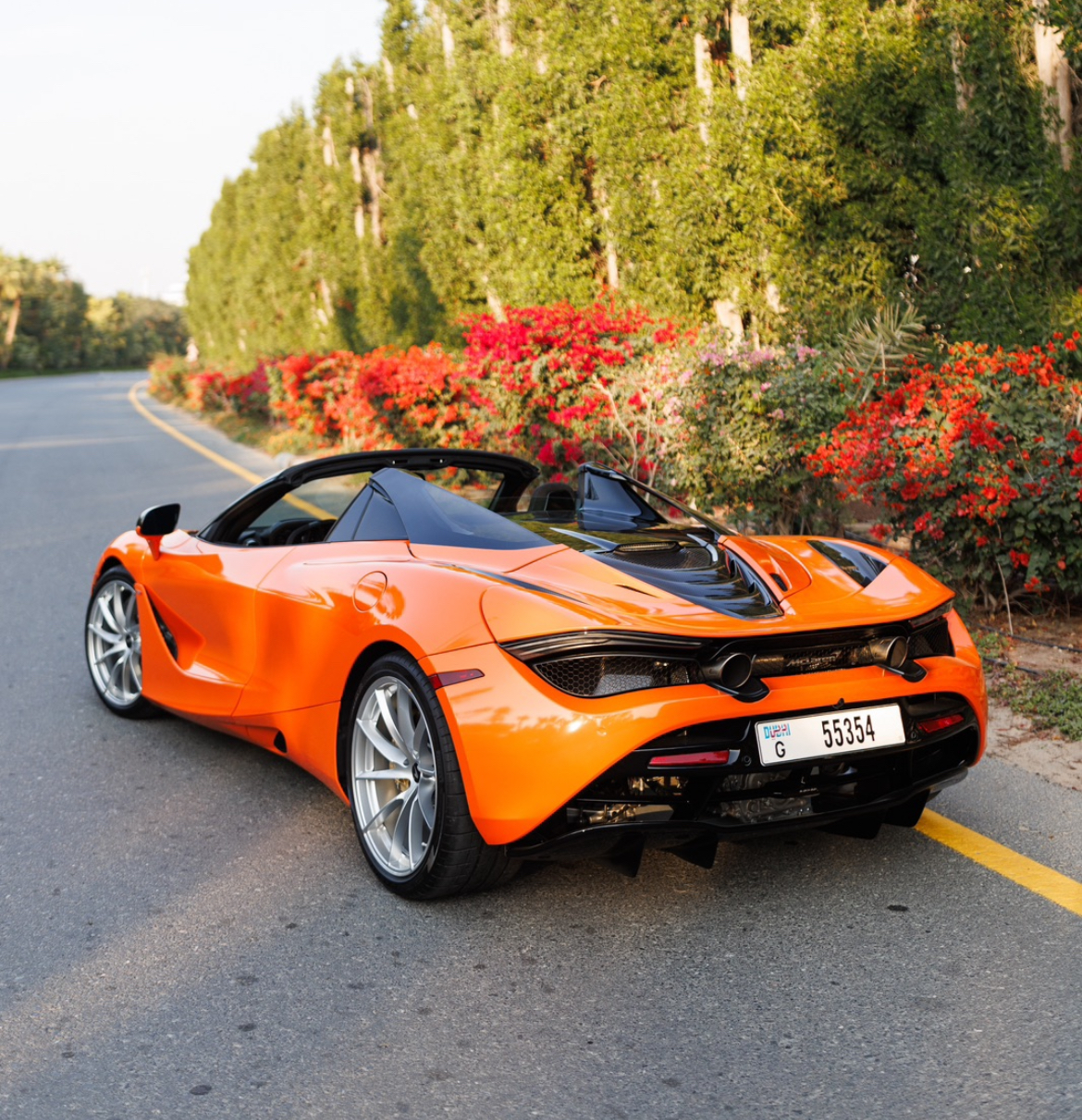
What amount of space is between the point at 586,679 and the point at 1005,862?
5.20ft

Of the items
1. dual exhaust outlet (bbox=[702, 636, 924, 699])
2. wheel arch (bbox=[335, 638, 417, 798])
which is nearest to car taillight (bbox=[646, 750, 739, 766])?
dual exhaust outlet (bbox=[702, 636, 924, 699])

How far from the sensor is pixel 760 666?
11.2 ft

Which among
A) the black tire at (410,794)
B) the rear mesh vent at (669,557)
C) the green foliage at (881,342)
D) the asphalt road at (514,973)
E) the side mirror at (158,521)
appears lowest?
the asphalt road at (514,973)

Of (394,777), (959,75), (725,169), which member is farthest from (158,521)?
(725,169)

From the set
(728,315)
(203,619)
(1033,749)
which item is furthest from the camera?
(728,315)

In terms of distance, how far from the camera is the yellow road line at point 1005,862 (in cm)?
372

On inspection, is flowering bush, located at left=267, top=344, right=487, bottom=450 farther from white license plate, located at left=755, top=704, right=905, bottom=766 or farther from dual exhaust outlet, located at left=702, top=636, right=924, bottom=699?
white license plate, located at left=755, top=704, right=905, bottom=766

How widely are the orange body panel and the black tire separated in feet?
0.24

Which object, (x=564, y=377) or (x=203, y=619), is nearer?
(x=203, y=619)

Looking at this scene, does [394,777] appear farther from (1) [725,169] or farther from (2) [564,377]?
(1) [725,169]

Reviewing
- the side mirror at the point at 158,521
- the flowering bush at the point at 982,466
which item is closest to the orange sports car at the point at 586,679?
the side mirror at the point at 158,521

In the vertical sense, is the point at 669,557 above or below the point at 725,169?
below

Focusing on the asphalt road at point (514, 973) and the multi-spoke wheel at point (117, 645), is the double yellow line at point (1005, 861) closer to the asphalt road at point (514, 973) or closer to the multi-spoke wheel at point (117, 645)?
the asphalt road at point (514, 973)

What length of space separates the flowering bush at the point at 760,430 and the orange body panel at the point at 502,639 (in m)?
3.96
